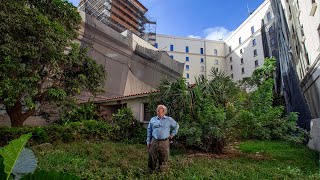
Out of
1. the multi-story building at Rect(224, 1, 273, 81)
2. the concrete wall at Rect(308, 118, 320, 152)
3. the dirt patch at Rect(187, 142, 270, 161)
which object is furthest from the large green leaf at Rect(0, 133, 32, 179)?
the multi-story building at Rect(224, 1, 273, 81)

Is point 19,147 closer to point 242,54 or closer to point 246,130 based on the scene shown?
point 246,130

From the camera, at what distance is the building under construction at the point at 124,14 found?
125 feet

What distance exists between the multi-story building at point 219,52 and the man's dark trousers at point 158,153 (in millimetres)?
33909

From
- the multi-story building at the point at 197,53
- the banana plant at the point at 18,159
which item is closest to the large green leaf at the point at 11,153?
the banana plant at the point at 18,159

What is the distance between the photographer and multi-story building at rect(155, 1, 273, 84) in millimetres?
38812

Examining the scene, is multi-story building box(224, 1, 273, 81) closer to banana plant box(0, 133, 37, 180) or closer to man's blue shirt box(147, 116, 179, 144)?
man's blue shirt box(147, 116, 179, 144)

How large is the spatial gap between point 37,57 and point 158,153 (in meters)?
7.69

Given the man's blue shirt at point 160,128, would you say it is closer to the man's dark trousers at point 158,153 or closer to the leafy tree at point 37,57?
the man's dark trousers at point 158,153

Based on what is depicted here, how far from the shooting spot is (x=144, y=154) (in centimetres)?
846

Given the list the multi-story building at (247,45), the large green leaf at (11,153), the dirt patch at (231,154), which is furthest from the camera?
the multi-story building at (247,45)

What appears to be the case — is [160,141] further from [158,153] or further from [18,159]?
[18,159]

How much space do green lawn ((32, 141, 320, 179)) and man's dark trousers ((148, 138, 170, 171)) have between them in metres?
0.27

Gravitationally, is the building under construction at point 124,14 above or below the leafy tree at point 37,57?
above

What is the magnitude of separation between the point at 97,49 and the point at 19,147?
18364 millimetres
